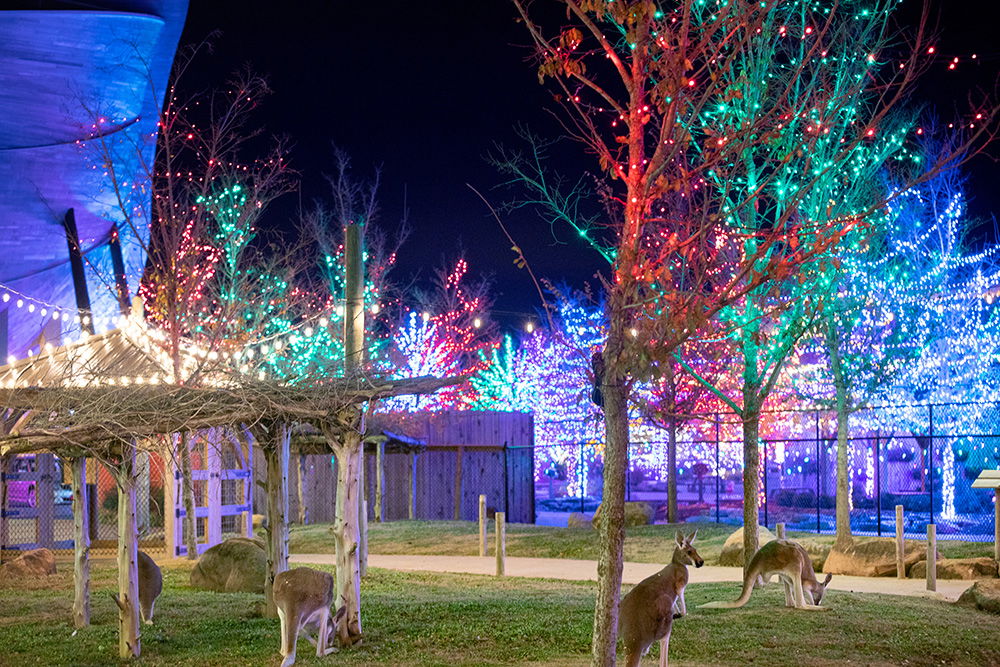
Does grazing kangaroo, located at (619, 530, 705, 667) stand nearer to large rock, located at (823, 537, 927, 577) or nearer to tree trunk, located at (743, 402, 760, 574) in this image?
tree trunk, located at (743, 402, 760, 574)

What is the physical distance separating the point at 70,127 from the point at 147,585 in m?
15.2

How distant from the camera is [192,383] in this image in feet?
33.5

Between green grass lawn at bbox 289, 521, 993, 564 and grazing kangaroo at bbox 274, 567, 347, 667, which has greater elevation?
grazing kangaroo at bbox 274, 567, 347, 667

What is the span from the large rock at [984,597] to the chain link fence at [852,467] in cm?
675

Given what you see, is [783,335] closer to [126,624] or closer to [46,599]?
[126,624]

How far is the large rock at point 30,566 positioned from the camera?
16203 millimetres

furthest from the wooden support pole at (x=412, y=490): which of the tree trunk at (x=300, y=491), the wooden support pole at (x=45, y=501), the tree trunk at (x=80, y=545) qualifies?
the tree trunk at (x=80, y=545)

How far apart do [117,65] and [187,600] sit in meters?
13.8

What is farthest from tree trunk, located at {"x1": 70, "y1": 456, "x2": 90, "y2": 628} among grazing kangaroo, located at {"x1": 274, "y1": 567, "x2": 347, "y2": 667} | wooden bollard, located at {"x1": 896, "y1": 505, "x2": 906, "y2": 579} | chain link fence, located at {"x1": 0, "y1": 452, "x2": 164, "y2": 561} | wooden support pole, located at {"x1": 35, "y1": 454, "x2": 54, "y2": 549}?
wooden bollard, located at {"x1": 896, "y1": 505, "x2": 906, "y2": 579}

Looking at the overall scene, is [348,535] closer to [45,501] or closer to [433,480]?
[45,501]

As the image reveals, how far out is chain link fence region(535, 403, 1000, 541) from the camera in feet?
78.1

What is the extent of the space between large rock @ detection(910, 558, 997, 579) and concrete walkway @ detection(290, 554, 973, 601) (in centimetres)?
24

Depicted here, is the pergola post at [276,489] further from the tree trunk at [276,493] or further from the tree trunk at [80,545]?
the tree trunk at [80,545]

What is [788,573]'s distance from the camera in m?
11.3
